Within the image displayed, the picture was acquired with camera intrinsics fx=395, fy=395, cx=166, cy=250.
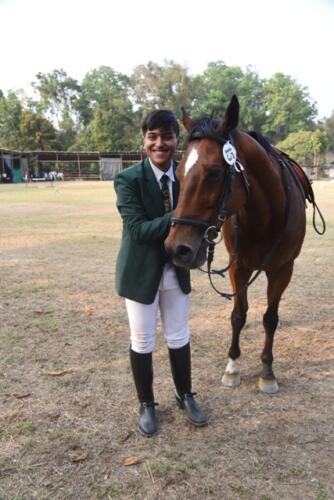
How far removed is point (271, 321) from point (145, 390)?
1.27 meters

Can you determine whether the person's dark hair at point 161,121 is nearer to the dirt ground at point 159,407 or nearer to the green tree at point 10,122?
the dirt ground at point 159,407

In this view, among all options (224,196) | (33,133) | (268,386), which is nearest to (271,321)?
(268,386)

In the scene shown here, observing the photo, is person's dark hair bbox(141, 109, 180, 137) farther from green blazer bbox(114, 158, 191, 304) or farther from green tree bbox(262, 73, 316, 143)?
green tree bbox(262, 73, 316, 143)

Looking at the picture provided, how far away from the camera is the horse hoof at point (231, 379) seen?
126 inches

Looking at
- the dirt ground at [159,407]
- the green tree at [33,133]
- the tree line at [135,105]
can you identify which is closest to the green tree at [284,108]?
the tree line at [135,105]

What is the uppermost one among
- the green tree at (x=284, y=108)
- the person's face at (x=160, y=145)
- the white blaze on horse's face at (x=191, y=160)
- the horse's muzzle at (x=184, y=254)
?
the green tree at (x=284, y=108)

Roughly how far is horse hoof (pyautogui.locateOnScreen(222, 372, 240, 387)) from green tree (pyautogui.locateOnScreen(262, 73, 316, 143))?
219 ft

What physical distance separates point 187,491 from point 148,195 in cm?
166

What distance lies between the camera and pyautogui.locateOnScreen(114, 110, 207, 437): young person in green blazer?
231 cm

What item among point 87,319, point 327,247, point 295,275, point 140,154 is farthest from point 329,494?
point 140,154

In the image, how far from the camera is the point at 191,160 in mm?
2102

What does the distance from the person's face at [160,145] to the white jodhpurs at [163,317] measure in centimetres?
82

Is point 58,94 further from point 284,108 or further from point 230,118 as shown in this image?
point 230,118

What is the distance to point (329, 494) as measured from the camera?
82.1 inches
